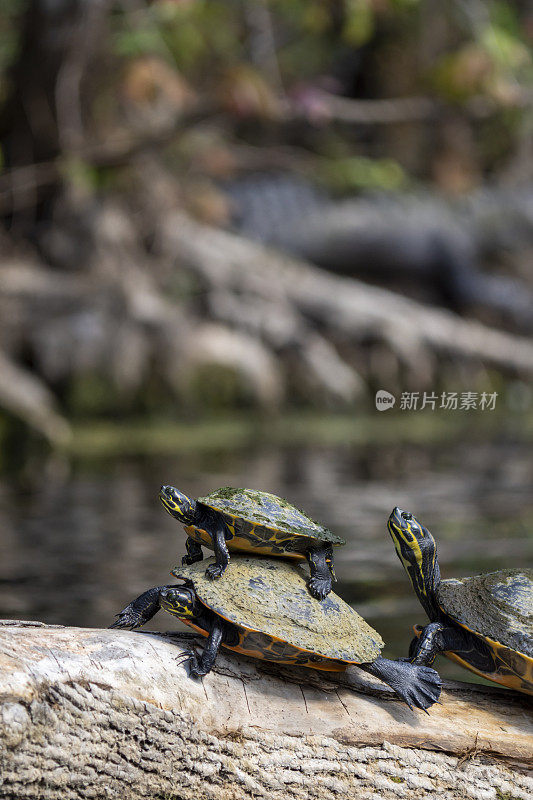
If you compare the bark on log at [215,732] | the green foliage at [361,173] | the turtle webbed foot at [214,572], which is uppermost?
the green foliage at [361,173]

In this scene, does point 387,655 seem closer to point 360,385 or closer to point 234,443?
point 234,443

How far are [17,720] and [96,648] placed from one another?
0.24m

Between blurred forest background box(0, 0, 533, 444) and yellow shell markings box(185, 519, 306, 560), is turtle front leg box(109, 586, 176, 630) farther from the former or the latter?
blurred forest background box(0, 0, 533, 444)

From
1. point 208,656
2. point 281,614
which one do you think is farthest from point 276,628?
point 208,656

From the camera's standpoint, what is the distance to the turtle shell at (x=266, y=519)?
2061 mm

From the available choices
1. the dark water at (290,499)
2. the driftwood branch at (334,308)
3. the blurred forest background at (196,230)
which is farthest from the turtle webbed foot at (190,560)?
the driftwood branch at (334,308)

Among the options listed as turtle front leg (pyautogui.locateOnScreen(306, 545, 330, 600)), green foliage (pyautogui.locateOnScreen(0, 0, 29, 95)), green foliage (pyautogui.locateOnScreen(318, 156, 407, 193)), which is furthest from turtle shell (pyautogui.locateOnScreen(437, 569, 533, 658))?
green foliage (pyautogui.locateOnScreen(0, 0, 29, 95))

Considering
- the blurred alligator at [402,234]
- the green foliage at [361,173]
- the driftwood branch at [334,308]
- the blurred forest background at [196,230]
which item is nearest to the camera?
the blurred forest background at [196,230]

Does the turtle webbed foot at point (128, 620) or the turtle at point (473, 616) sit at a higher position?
the turtle at point (473, 616)

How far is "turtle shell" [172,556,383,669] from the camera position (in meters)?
1.91

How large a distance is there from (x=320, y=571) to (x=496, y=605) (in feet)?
1.40

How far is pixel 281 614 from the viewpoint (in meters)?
1.97

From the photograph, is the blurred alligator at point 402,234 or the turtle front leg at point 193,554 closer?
the turtle front leg at point 193,554

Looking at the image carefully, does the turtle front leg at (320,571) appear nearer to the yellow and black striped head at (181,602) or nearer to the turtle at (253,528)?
the turtle at (253,528)
